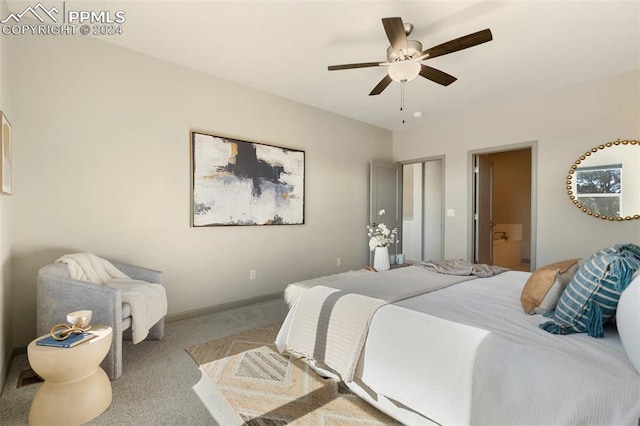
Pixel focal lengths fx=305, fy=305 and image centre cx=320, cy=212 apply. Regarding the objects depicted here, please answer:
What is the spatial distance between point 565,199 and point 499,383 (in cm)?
352

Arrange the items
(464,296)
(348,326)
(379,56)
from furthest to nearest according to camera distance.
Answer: (379,56)
(464,296)
(348,326)

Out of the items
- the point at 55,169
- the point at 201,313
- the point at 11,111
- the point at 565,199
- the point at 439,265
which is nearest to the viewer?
the point at 11,111

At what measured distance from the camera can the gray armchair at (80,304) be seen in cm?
207

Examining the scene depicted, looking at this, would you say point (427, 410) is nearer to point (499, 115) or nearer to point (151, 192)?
point (151, 192)

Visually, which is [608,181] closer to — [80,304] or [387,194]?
[387,194]

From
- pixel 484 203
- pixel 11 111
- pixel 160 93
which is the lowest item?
pixel 484 203

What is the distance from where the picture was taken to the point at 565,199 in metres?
3.73

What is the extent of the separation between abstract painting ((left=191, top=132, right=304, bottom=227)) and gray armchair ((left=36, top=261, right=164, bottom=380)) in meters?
1.33

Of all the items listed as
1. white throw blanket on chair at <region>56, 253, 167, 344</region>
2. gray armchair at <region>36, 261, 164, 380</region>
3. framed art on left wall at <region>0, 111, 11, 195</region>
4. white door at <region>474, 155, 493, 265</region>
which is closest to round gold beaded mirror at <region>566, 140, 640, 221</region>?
white door at <region>474, 155, 493, 265</region>

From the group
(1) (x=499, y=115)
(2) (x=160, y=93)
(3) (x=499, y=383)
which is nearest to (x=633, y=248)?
(3) (x=499, y=383)

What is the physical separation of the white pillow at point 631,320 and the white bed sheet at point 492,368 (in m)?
0.05

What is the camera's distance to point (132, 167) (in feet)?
9.73

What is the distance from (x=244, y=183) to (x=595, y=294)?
327 centimetres

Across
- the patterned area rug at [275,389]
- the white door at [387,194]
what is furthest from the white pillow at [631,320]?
the white door at [387,194]
